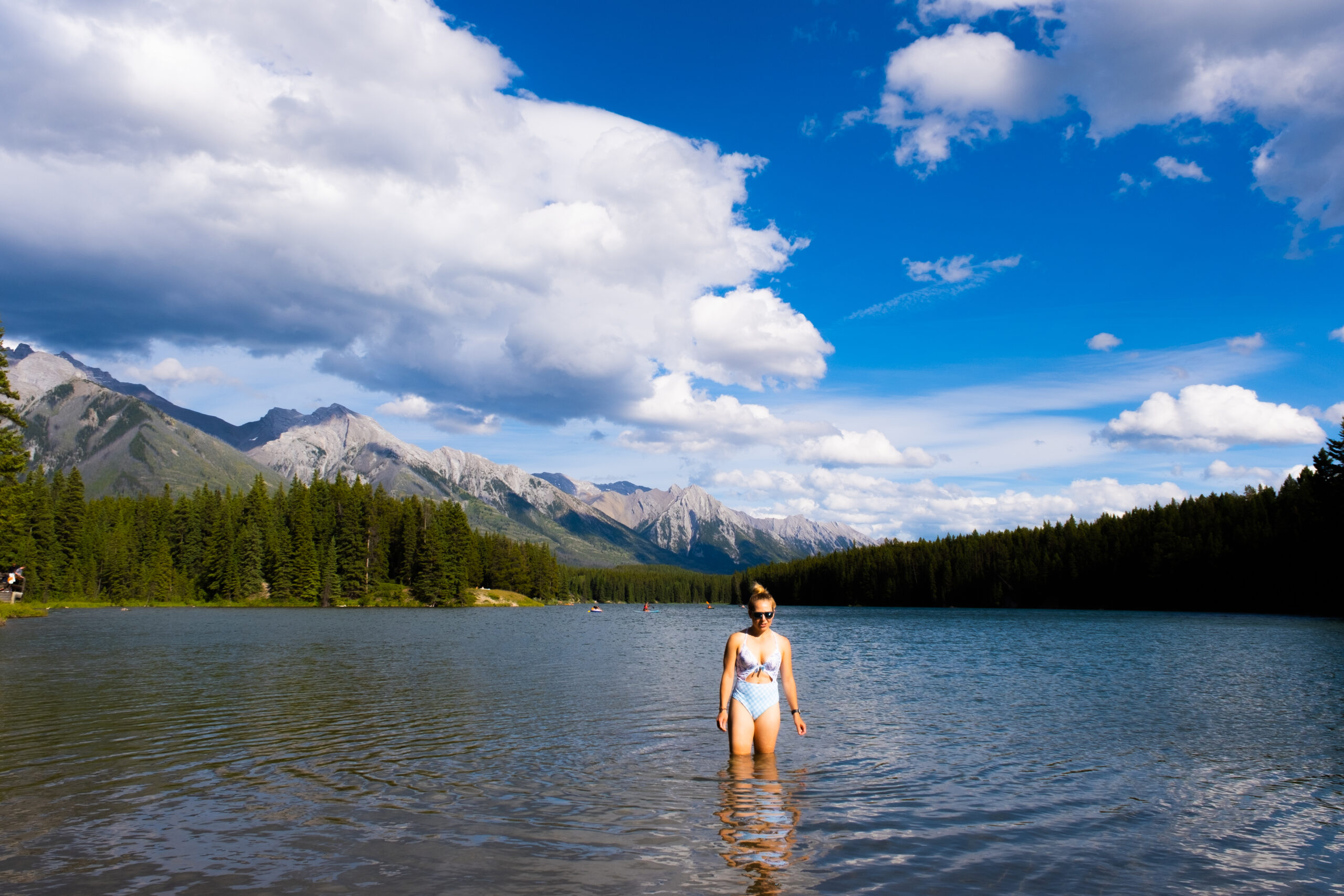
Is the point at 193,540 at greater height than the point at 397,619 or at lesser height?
greater

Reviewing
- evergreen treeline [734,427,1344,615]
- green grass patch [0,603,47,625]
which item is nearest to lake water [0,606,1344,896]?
green grass patch [0,603,47,625]

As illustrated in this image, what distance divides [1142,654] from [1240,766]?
39.9m

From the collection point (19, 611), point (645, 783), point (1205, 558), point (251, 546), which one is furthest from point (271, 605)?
point (1205, 558)

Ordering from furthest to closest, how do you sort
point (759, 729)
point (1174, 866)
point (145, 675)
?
point (145, 675) < point (759, 729) < point (1174, 866)

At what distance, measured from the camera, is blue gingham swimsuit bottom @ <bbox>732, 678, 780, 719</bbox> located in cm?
1728

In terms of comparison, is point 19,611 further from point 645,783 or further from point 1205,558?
point 1205,558

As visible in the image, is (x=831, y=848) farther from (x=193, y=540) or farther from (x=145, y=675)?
(x=193, y=540)

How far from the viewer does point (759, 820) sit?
14070mm

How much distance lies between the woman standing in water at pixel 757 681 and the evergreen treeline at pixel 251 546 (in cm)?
14431

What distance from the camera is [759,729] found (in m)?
18.1

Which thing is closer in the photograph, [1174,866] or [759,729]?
[1174,866]

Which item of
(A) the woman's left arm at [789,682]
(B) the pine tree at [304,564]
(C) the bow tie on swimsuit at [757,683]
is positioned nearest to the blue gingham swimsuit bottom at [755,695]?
(C) the bow tie on swimsuit at [757,683]

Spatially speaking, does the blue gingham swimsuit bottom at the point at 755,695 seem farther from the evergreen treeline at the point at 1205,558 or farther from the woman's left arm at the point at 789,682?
the evergreen treeline at the point at 1205,558

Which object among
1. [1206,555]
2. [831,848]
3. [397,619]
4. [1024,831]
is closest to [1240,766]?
[1024,831]
